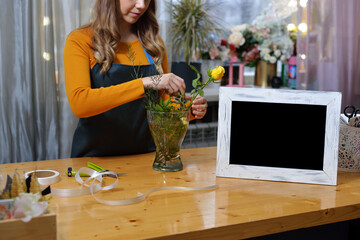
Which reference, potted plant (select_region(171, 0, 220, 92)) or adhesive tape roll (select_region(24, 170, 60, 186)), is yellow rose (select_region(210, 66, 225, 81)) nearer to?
adhesive tape roll (select_region(24, 170, 60, 186))

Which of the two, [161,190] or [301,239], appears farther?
[301,239]

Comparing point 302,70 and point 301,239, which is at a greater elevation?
point 302,70

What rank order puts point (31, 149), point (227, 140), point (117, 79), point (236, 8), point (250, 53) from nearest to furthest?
point (227, 140) < point (117, 79) < point (31, 149) < point (250, 53) < point (236, 8)

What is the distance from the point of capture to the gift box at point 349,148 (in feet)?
4.82

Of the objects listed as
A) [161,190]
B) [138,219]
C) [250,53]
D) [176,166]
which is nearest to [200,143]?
[250,53]

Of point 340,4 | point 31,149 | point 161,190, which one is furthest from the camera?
point 340,4

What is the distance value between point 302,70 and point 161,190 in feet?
6.04

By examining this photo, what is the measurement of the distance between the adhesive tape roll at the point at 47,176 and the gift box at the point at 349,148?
990mm

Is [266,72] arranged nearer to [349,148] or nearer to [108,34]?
[108,34]

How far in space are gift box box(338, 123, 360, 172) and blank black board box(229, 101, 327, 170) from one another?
0.51 feet

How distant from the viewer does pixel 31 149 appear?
2.38 m

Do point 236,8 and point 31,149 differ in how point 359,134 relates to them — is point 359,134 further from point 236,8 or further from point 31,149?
point 236,8

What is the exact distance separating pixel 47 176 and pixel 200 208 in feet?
1.83

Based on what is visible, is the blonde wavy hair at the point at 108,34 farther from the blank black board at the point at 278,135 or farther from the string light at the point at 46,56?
the blank black board at the point at 278,135
